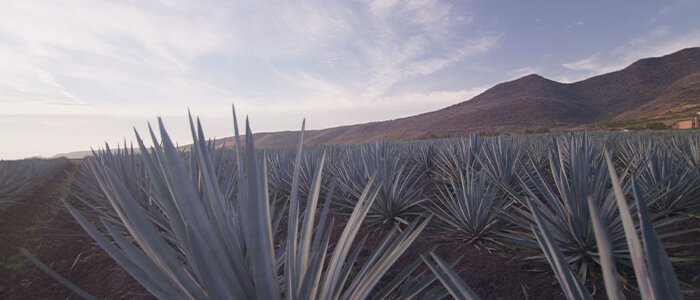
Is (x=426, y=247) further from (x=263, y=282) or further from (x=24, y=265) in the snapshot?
(x=24, y=265)

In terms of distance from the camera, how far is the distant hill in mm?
39625

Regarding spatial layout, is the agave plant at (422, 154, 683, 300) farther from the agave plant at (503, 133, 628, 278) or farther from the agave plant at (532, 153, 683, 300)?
the agave plant at (503, 133, 628, 278)

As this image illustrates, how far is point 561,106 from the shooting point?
1818 inches

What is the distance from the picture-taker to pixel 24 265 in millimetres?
3107

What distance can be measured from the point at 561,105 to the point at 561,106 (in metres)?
0.78

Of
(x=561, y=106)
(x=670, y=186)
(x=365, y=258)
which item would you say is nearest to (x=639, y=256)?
(x=365, y=258)

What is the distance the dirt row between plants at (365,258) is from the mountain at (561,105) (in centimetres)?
3182

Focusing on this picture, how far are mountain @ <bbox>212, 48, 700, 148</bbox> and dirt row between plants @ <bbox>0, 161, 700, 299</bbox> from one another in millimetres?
31821

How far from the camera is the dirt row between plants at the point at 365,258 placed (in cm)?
183

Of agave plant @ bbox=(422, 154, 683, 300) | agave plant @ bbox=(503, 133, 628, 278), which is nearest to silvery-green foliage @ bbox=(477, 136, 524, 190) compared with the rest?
agave plant @ bbox=(503, 133, 628, 278)

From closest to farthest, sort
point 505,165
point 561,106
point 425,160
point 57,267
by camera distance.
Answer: point 57,267
point 505,165
point 425,160
point 561,106

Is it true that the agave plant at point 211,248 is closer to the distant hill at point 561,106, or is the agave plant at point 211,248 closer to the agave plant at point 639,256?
the agave plant at point 639,256

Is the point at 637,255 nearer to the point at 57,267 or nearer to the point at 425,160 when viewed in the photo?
the point at 57,267

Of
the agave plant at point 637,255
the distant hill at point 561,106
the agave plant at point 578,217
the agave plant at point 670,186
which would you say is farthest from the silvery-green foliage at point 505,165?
the distant hill at point 561,106
